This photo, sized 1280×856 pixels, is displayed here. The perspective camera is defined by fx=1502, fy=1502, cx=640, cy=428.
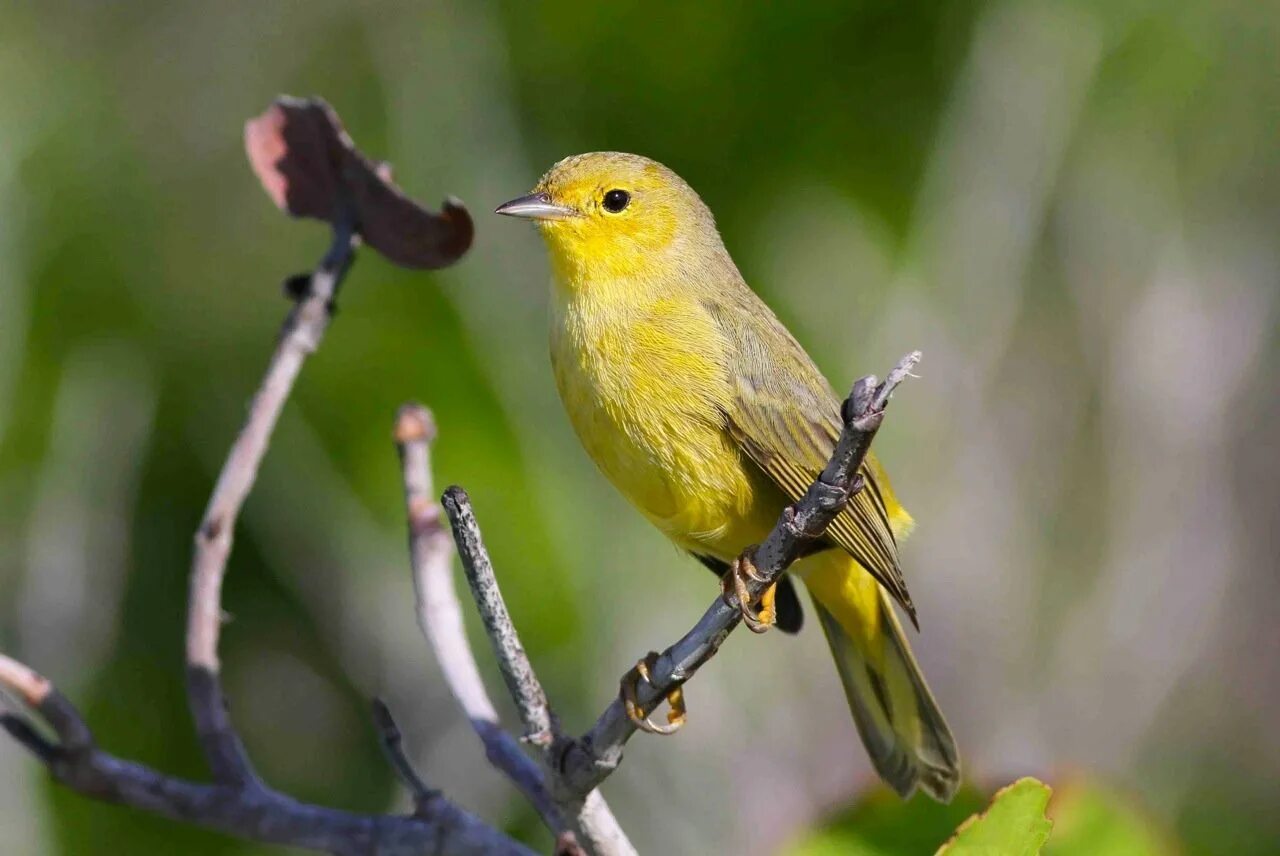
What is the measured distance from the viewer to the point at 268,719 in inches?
165

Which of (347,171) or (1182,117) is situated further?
(1182,117)

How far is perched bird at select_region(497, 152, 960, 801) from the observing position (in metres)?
2.68

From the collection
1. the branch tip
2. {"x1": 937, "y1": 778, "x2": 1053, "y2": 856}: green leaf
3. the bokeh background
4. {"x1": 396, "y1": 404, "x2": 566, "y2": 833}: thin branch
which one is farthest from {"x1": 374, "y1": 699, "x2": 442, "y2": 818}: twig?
the bokeh background

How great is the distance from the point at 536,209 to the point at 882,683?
1176 mm

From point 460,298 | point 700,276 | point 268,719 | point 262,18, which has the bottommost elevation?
point 268,719

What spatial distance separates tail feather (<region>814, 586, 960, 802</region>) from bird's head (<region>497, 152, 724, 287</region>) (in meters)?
0.82

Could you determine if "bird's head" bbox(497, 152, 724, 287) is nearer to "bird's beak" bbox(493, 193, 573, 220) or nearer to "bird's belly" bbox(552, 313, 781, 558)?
"bird's beak" bbox(493, 193, 573, 220)

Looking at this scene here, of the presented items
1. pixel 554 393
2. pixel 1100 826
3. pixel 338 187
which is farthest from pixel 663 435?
pixel 554 393

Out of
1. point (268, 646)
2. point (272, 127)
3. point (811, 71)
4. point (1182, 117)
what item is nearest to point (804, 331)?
Answer: point (811, 71)

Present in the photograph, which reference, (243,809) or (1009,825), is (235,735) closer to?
(243,809)

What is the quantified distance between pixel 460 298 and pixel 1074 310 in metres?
1.94

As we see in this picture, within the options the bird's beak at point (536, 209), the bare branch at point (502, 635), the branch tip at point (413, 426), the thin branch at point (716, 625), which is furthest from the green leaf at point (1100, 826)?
the bird's beak at point (536, 209)

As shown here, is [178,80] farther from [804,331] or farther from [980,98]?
[980,98]

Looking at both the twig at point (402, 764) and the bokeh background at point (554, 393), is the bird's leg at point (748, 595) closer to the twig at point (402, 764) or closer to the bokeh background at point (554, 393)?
the twig at point (402, 764)
